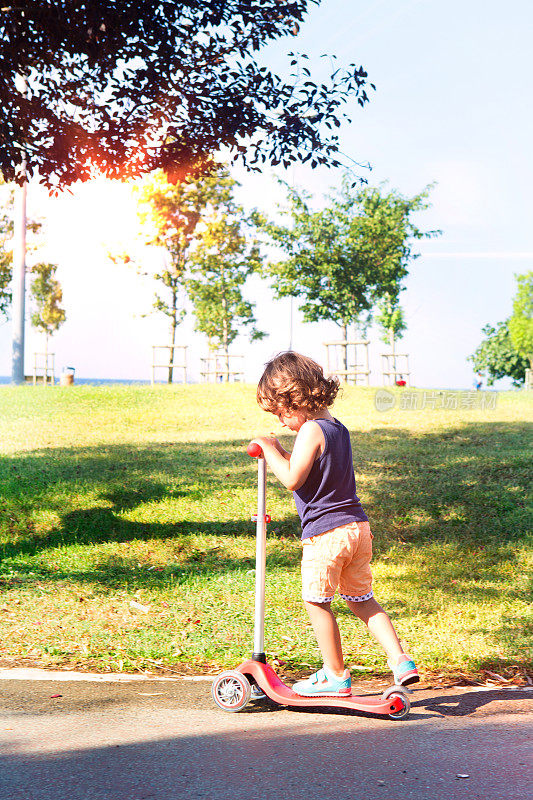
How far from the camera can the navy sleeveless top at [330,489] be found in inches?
146

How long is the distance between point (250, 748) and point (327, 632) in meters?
0.65

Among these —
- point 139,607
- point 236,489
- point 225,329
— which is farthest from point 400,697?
point 225,329

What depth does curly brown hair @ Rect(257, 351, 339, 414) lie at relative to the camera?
381 cm

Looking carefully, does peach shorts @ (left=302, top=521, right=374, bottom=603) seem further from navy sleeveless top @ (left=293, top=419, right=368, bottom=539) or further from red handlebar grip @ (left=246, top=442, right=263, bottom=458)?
red handlebar grip @ (left=246, top=442, right=263, bottom=458)

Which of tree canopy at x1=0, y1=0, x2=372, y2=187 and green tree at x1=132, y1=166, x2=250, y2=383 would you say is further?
green tree at x1=132, y1=166, x2=250, y2=383

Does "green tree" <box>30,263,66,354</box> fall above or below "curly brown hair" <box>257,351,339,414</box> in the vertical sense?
above

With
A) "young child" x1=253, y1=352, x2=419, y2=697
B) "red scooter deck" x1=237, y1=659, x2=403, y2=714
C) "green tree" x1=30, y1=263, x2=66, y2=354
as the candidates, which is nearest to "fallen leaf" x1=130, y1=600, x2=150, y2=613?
"red scooter deck" x1=237, y1=659, x2=403, y2=714

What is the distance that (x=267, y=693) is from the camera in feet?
12.3

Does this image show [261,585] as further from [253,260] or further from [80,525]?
[253,260]

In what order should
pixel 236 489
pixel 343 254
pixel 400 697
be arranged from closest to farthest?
pixel 400 697 → pixel 236 489 → pixel 343 254

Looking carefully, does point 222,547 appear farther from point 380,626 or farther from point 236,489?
point 380,626

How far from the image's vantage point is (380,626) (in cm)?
379

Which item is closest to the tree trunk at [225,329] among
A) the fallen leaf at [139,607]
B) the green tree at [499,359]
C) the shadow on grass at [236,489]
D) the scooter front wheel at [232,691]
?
the shadow on grass at [236,489]

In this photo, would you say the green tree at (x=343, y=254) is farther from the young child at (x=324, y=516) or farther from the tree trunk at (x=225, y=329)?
the young child at (x=324, y=516)
